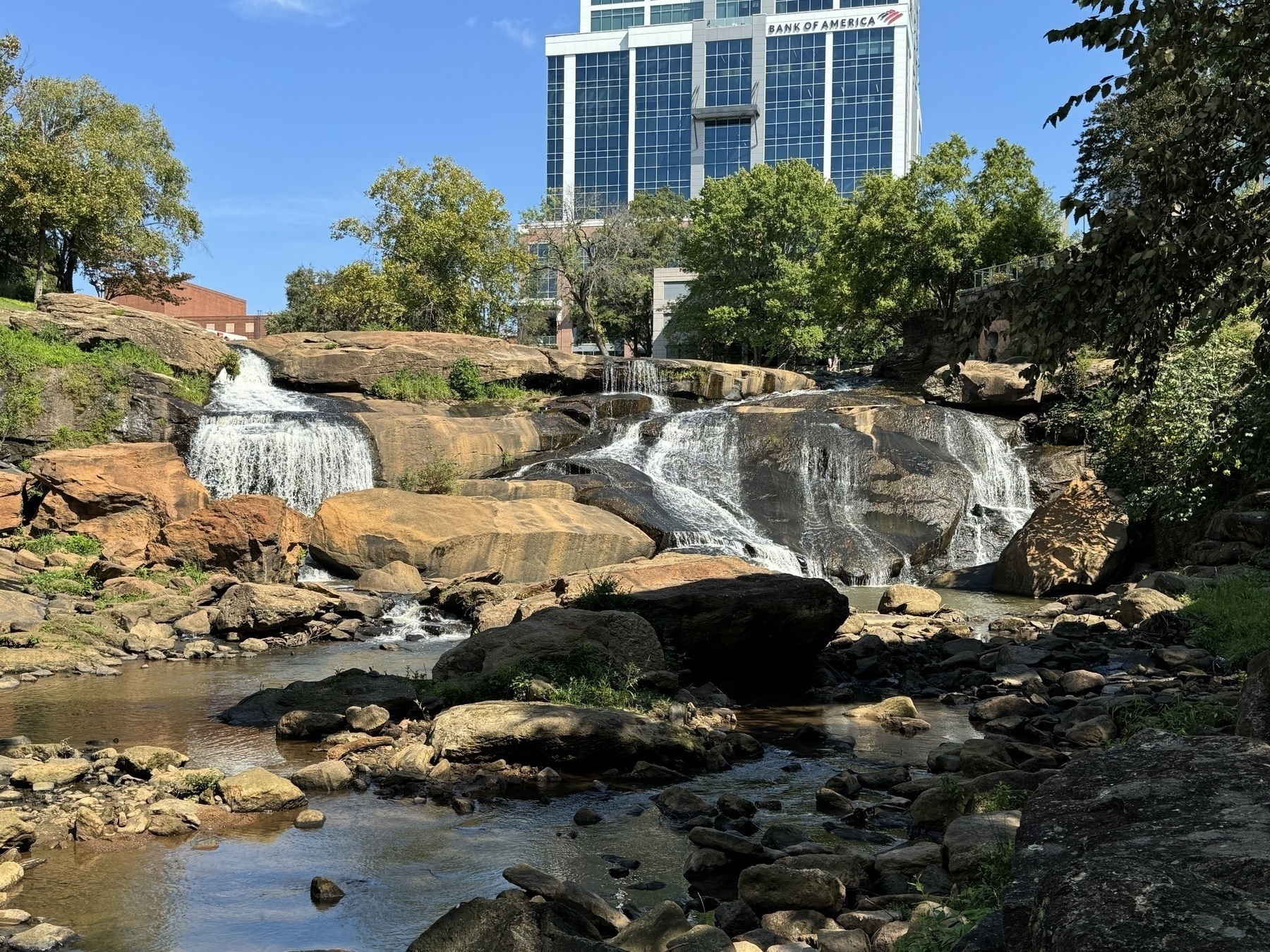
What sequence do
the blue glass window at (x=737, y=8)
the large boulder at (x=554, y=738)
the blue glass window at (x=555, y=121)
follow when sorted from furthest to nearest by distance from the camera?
1. the blue glass window at (x=555, y=121)
2. the blue glass window at (x=737, y=8)
3. the large boulder at (x=554, y=738)

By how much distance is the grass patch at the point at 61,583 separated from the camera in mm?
15844

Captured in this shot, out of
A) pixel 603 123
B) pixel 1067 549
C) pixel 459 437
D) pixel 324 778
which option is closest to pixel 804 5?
pixel 603 123

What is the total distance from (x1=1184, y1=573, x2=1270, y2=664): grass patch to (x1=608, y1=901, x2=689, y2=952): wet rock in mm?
7575

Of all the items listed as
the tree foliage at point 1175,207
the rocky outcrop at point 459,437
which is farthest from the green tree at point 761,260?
the tree foliage at point 1175,207

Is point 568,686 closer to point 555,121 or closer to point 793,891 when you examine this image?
point 793,891

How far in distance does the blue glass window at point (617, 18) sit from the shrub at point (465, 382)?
63052mm

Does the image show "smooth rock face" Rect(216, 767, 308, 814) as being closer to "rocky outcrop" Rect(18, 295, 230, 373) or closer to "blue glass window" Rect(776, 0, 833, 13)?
"rocky outcrop" Rect(18, 295, 230, 373)

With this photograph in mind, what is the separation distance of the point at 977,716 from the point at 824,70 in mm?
78888

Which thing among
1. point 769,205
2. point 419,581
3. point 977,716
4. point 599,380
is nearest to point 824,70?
point 769,205

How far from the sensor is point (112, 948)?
5.15 meters

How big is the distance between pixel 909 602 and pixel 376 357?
19.9 m

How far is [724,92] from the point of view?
8275cm

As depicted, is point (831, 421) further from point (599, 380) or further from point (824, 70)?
point (824, 70)

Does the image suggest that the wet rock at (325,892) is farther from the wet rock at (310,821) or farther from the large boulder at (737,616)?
the large boulder at (737,616)
